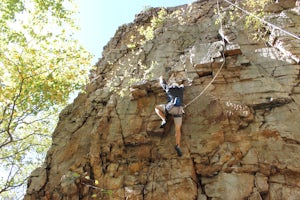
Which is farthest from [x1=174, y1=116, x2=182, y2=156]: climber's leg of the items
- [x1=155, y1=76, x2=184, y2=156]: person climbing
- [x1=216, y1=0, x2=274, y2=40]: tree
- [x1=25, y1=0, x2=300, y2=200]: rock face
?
[x1=216, y1=0, x2=274, y2=40]: tree

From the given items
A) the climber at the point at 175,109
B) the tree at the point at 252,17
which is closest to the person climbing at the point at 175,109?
the climber at the point at 175,109

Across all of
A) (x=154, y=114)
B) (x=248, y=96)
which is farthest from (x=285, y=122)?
(x=154, y=114)

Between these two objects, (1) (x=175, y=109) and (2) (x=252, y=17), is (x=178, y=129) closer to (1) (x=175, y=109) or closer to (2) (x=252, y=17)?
(1) (x=175, y=109)

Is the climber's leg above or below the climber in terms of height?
below

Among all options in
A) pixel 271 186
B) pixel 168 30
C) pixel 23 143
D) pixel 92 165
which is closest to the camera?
pixel 271 186

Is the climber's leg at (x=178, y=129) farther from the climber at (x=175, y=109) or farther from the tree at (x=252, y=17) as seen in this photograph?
the tree at (x=252, y=17)

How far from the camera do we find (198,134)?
9758mm

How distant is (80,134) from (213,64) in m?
6.37

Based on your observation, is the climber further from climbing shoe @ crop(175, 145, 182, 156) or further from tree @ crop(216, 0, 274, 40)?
tree @ crop(216, 0, 274, 40)

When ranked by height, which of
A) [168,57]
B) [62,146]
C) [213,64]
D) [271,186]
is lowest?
[271,186]

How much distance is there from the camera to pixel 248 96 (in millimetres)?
10211

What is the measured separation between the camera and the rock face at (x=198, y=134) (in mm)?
→ 8547

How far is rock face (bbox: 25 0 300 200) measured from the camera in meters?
8.55

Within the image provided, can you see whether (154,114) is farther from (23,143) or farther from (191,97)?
(23,143)
